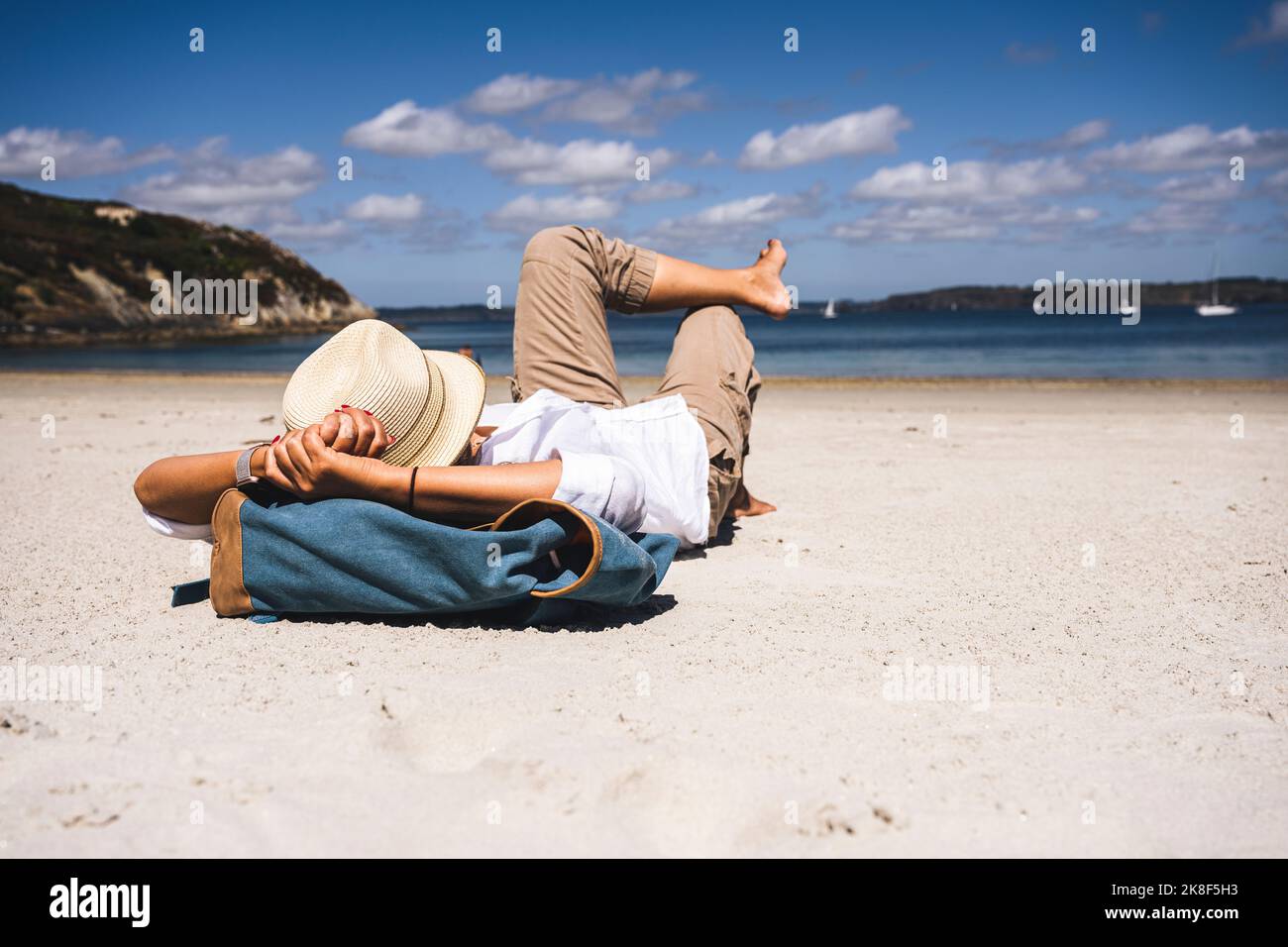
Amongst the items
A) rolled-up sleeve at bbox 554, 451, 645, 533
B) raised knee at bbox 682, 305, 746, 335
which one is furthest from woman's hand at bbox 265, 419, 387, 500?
raised knee at bbox 682, 305, 746, 335

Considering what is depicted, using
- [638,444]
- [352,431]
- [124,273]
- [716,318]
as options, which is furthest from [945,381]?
[124,273]

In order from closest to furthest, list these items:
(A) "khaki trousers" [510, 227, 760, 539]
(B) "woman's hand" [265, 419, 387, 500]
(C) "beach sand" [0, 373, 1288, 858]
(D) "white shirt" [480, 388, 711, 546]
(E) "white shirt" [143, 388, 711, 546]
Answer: (C) "beach sand" [0, 373, 1288, 858]
(B) "woman's hand" [265, 419, 387, 500]
(E) "white shirt" [143, 388, 711, 546]
(D) "white shirt" [480, 388, 711, 546]
(A) "khaki trousers" [510, 227, 760, 539]

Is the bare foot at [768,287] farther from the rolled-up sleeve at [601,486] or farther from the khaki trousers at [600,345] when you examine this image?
the rolled-up sleeve at [601,486]

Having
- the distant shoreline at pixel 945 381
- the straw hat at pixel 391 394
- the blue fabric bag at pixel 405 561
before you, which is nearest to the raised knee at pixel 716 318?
the straw hat at pixel 391 394

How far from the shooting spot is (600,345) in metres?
4.21

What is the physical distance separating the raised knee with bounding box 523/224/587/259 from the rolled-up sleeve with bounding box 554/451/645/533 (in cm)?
154

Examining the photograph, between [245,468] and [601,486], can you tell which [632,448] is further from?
[245,468]

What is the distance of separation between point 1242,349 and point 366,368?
33678mm

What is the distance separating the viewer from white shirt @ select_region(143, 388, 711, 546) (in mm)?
3078

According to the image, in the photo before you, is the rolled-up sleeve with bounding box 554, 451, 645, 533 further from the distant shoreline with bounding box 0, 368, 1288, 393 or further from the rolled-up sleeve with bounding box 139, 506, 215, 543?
the distant shoreline with bounding box 0, 368, 1288, 393

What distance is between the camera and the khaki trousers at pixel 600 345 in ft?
13.1
